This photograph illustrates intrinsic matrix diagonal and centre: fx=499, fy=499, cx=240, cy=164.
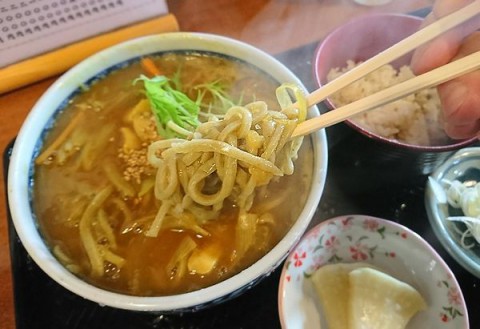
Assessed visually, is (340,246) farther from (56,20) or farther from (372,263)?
(56,20)

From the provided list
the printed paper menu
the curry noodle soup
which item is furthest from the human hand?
the printed paper menu

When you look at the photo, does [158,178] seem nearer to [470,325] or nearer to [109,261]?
[109,261]

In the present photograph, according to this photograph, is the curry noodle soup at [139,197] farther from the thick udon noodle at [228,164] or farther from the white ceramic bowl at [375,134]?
the white ceramic bowl at [375,134]

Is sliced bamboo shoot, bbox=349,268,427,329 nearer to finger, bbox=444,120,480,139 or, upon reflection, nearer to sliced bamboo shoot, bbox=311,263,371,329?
sliced bamboo shoot, bbox=311,263,371,329

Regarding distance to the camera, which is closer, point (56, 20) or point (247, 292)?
point (247, 292)

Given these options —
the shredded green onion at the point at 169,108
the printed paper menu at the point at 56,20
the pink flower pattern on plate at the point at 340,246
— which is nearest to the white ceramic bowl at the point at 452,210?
the pink flower pattern on plate at the point at 340,246

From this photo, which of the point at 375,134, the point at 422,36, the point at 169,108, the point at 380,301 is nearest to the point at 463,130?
the point at 375,134
